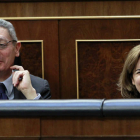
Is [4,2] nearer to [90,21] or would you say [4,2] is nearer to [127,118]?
[90,21]

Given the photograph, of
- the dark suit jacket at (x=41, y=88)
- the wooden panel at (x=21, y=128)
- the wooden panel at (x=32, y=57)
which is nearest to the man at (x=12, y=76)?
the dark suit jacket at (x=41, y=88)

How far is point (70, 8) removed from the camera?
4.04 ft

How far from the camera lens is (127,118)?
0.54 meters

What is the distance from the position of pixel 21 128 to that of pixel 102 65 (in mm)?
699

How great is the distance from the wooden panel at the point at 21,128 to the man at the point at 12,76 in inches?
16.7

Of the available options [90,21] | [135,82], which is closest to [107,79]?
[90,21]

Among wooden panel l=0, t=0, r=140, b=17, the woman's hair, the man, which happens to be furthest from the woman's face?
wooden panel l=0, t=0, r=140, b=17

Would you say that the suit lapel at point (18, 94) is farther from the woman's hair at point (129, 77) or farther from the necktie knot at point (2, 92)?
the woman's hair at point (129, 77)

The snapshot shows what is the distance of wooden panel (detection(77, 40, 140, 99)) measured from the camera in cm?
123

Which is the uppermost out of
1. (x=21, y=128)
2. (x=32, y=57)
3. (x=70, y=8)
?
(x=70, y=8)

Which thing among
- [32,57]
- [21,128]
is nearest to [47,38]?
[32,57]

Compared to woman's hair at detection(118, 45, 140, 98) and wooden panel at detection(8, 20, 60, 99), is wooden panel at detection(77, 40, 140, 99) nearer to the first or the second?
wooden panel at detection(8, 20, 60, 99)

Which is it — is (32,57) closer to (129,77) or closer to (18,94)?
(18,94)

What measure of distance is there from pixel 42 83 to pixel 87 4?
0.31m
